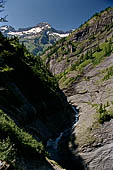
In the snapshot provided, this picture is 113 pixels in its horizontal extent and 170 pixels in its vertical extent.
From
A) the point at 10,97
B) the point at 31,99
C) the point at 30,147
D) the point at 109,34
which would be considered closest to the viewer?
the point at 30,147

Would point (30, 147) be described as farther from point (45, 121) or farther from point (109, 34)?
point (109, 34)

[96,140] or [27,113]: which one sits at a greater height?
[27,113]

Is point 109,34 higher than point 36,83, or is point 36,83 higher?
point 109,34

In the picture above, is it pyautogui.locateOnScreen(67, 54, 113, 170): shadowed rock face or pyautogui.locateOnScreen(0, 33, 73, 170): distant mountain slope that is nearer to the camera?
pyautogui.locateOnScreen(0, 33, 73, 170): distant mountain slope

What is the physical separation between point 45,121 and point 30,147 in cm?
3182

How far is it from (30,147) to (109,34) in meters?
184

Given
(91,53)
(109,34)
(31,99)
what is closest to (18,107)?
(31,99)

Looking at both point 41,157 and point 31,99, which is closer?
point 41,157

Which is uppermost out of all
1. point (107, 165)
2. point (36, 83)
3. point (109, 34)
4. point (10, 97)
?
point (109, 34)

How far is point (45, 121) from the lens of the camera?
49.8 meters

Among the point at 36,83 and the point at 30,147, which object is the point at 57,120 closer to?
the point at 36,83

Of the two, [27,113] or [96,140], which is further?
[96,140]

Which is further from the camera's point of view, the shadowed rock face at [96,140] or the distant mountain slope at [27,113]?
the shadowed rock face at [96,140]

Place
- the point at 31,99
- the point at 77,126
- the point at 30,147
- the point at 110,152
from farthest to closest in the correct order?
the point at 77,126
the point at 31,99
the point at 110,152
the point at 30,147
